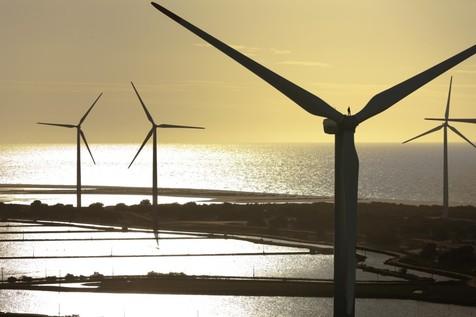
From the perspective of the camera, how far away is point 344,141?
51.0 m

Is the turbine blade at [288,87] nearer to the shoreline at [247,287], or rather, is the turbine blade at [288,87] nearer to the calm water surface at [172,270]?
the calm water surface at [172,270]

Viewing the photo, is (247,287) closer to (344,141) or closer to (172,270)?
(172,270)

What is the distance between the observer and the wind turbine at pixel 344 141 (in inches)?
1949

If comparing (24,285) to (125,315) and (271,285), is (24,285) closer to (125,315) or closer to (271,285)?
(125,315)

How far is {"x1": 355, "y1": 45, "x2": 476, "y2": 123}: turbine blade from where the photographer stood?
52.8 metres

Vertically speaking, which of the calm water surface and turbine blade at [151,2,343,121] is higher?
turbine blade at [151,2,343,121]

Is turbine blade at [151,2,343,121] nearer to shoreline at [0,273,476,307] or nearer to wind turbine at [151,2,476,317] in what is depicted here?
wind turbine at [151,2,476,317]

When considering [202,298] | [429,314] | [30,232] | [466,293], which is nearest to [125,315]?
[202,298]

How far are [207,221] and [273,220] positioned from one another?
41.3 feet

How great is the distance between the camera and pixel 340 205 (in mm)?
49531

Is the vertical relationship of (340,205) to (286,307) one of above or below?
above

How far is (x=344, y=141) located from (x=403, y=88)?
5.31m

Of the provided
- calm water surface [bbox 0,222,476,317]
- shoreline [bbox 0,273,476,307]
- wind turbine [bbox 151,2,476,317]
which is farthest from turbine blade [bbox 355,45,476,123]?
shoreline [bbox 0,273,476,307]

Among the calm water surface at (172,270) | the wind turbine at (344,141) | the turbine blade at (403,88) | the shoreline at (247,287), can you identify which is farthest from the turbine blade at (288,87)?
the shoreline at (247,287)
